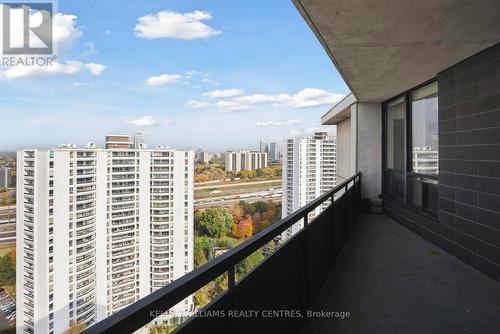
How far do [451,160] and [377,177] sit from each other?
2.92 metres

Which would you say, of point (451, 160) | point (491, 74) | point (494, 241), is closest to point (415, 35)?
point (491, 74)

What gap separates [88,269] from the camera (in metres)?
15.9

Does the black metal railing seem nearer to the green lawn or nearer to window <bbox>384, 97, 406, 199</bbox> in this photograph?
window <bbox>384, 97, 406, 199</bbox>

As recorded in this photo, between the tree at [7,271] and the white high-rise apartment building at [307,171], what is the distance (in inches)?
495

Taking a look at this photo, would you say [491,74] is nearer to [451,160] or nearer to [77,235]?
[451,160]

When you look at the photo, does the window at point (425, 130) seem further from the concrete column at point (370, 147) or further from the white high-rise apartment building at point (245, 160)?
the white high-rise apartment building at point (245, 160)

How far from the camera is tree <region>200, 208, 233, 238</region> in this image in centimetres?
1438

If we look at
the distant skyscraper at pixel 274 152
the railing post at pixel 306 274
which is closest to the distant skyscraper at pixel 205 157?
the distant skyscraper at pixel 274 152

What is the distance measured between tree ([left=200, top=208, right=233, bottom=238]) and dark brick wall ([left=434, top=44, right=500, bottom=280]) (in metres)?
11.2

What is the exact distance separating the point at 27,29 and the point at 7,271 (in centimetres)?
1155

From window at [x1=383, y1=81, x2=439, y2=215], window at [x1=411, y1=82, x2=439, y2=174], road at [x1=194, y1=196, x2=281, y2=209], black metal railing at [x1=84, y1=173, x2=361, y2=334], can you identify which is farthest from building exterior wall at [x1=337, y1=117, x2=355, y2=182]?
black metal railing at [x1=84, y1=173, x2=361, y2=334]

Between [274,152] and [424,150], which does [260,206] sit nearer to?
[274,152]

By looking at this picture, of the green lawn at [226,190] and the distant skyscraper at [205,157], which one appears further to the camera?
the distant skyscraper at [205,157]

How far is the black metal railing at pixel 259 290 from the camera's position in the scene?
2.27 ft
